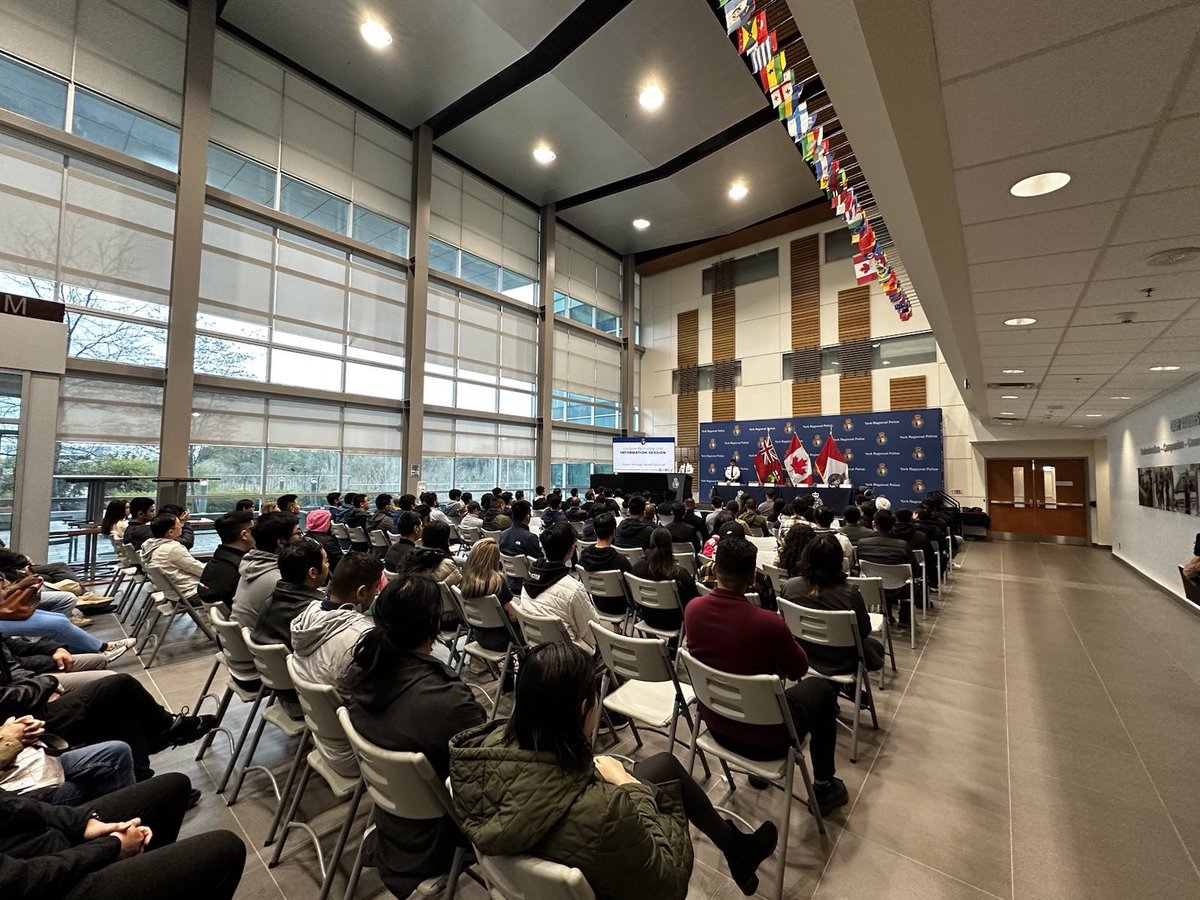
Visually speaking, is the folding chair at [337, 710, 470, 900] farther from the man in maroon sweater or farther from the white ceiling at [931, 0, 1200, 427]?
the white ceiling at [931, 0, 1200, 427]

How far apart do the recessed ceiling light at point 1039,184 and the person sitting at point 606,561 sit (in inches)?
117

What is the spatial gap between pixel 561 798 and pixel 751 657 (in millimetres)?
1187

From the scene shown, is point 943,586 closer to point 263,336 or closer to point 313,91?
point 263,336

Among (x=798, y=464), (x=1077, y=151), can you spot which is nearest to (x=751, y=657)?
(x=1077, y=151)

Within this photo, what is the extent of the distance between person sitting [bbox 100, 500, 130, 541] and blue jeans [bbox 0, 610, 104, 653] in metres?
3.09

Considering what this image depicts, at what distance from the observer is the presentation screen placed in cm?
1488

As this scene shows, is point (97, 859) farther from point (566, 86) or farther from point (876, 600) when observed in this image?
point (566, 86)

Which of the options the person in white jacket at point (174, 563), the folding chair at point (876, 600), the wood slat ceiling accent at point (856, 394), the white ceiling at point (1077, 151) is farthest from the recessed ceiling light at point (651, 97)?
the person in white jacket at point (174, 563)

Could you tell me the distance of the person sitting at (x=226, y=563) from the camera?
3.50m

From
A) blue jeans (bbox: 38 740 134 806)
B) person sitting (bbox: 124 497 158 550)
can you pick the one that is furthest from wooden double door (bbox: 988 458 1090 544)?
person sitting (bbox: 124 497 158 550)

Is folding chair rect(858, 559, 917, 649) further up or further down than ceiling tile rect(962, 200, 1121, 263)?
further down

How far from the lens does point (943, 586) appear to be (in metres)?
6.98

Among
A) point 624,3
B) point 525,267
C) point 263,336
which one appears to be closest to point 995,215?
point 624,3

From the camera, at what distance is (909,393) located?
12805mm
